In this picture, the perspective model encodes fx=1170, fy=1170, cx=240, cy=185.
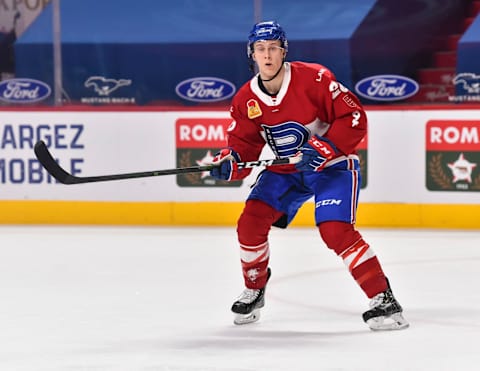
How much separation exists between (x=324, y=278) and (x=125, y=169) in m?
2.42

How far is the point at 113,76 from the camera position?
7883 mm

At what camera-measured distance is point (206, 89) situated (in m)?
7.77

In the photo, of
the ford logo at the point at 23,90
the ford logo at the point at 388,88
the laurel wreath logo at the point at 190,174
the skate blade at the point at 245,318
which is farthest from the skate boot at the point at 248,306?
the ford logo at the point at 23,90

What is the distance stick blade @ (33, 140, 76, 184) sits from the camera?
4.18m

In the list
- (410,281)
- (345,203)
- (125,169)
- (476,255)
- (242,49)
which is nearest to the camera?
(345,203)

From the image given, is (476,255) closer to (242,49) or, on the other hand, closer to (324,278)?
(324,278)

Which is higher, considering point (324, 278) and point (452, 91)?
point (452, 91)

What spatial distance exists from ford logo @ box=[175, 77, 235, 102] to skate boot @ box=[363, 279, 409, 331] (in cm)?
386

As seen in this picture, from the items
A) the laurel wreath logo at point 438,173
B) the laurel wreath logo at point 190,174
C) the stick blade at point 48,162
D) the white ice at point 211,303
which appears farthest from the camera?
the laurel wreath logo at point 190,174

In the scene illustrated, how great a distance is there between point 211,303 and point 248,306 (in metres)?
0.46

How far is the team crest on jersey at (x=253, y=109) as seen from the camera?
4.07 meters

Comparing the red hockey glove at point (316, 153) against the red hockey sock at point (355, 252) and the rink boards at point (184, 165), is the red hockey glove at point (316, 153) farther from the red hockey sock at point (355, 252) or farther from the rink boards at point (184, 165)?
the rink boards at point (184, 165)

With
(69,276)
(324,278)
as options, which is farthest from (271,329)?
(69,276)

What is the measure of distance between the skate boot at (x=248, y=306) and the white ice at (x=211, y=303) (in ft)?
0.15
